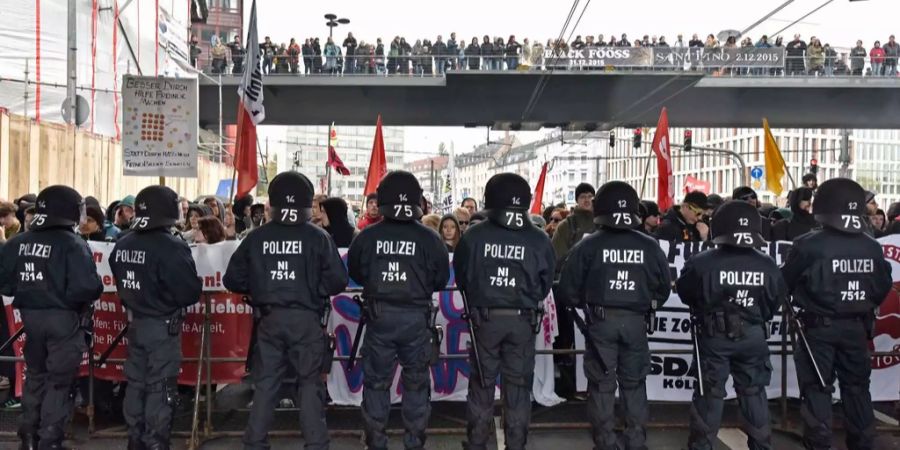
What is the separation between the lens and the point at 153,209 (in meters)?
A: 6.66

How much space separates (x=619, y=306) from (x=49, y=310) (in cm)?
457

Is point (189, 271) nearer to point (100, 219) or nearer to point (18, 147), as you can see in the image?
point (100, 219)

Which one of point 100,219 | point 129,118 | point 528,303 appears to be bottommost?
point 528,303

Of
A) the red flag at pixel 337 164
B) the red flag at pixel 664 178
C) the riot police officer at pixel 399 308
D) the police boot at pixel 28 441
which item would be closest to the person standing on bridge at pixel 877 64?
the red flag at pixel 337 164

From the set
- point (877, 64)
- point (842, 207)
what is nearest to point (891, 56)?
point (877, 64)

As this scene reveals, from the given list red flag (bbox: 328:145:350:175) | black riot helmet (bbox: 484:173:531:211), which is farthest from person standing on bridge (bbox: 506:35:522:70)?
black riot helmet (bbox: 484:173:531:211)

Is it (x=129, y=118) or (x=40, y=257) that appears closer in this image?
(x=40, y=257)

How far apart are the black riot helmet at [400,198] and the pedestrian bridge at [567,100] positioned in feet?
68.2

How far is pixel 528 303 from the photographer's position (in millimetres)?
6770

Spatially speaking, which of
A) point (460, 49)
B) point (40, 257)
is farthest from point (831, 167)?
point (40, 257)

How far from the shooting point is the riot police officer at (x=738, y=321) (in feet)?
21.1

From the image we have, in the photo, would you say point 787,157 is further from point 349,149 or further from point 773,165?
→ point 773,165

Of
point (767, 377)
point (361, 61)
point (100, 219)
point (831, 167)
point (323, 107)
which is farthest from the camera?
point (831, 167)

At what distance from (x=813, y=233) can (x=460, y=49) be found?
2399 centimetres
